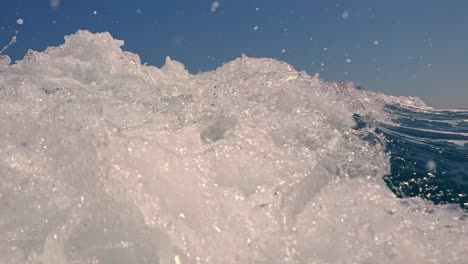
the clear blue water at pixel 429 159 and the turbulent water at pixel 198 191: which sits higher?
the clear blue water at pixel 429 159

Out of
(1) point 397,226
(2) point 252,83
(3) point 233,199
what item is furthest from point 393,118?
(3) point 233,199

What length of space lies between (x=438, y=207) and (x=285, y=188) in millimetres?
1647

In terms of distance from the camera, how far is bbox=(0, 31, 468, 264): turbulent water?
3.01 metres

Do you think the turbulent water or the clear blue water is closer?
the turbulent water

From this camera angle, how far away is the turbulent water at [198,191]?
3.01 metres

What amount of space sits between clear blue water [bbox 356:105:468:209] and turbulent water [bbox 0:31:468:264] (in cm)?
5

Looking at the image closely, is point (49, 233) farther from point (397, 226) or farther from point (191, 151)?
point (397, 226)

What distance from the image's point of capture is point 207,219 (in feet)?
10.1

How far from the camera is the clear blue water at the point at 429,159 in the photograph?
4680 mm

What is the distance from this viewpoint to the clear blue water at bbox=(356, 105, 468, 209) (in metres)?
4.68

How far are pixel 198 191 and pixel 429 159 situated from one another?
15.0ft

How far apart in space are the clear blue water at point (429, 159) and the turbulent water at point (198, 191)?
52 mm

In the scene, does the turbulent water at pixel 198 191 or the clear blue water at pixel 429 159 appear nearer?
the turbulent water at pixel 198 191

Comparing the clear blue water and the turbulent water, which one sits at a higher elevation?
the clear blue water
